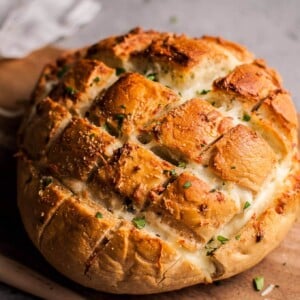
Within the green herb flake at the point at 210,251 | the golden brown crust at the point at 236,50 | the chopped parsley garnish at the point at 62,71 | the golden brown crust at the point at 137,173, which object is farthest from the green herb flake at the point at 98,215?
the golden brown crust at the point at 236,50

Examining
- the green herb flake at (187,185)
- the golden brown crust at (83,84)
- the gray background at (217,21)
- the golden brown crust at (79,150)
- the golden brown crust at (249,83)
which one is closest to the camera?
the green herb flake at (187,185)

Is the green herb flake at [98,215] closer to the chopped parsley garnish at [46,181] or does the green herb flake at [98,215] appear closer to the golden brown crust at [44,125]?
the chopped parsley garnish at [46,181]

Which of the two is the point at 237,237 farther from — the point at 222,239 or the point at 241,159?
the point at 241,159

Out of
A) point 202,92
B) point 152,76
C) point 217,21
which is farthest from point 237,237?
point 217,21

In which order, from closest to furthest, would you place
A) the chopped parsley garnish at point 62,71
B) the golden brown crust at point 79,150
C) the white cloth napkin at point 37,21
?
the golden brown crust at point 79,150, the chopped parsley garnish at point 62,71, the white cloth napkin at point 37,21

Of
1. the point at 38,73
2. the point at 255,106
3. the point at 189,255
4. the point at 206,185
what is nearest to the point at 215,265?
the point at 189,255

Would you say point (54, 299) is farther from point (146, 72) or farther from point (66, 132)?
point (146, 72)
